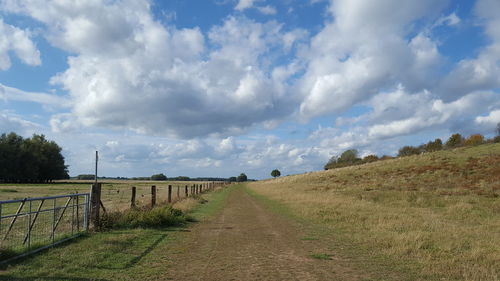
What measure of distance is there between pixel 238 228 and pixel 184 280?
801cm

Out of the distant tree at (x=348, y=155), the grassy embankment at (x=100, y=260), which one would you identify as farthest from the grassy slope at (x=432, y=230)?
the distant tree at (x=348, y=155)

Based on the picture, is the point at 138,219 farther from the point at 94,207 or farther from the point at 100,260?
the point at 100,260

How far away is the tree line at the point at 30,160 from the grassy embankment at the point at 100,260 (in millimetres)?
95046

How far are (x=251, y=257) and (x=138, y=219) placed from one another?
7.07m

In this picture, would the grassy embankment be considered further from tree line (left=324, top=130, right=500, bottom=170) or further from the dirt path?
tree line (left=324, top=130, right=500, bottom=170)

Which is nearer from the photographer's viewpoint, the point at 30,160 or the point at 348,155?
the point at 30,160

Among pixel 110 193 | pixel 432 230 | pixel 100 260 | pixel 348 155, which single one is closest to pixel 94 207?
pixel 100 260

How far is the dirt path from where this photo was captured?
766 cm

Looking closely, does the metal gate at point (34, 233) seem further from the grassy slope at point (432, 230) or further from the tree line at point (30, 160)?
the tree line at point (30, 160)

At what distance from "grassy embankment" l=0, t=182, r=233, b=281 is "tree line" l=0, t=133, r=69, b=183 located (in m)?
95.0

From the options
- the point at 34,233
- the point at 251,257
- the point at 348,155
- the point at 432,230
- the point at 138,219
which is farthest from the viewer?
the point at 348,155

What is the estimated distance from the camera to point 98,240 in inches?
453

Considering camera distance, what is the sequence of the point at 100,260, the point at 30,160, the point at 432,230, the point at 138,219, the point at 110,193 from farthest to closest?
the point at 30,160 → the point at 110,193 → the point at 138,219 → the point at 432,230 → the point at 100,260

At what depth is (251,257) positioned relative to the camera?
9477 millimetres
